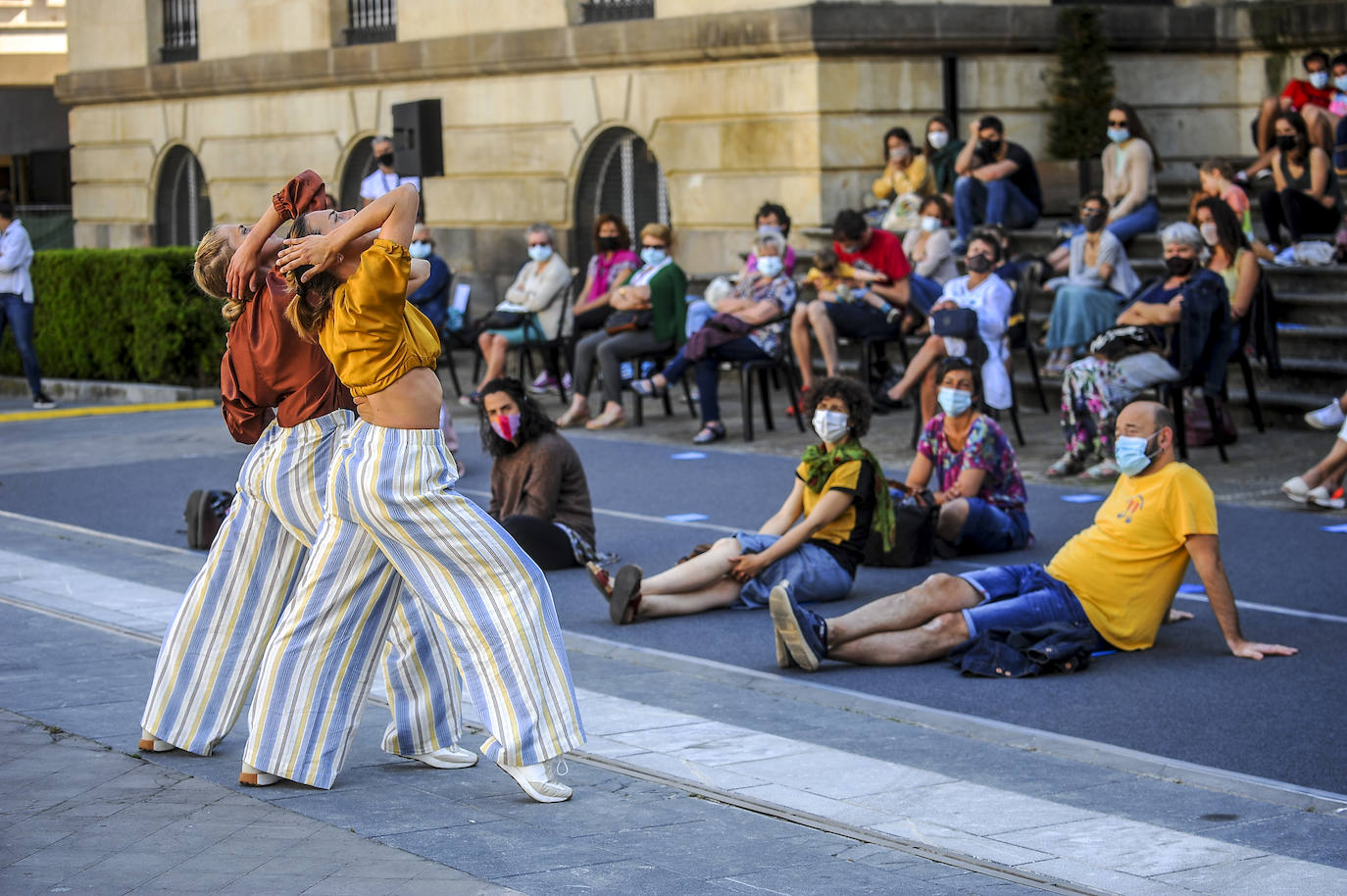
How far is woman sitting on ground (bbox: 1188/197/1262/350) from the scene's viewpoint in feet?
43.0

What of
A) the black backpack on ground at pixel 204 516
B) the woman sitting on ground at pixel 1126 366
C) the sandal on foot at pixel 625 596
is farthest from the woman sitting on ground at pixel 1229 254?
the black backpack on ground at pixel 204 516

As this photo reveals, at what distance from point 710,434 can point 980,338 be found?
2.36m

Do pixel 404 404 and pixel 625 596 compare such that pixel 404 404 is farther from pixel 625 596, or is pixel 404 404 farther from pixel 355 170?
pixel 355 170

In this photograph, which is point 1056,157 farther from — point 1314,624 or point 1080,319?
point 1314,624

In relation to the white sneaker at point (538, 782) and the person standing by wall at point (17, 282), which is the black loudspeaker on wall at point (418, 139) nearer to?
the person standing by wall at point (17, 282)

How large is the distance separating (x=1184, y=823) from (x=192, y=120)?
24146mm

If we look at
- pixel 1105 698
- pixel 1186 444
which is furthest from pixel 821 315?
pixel 1105 698

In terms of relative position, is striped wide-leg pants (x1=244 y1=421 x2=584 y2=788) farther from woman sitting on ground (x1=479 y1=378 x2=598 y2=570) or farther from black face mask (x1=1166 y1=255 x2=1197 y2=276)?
black face mask (x1=1166 y1=255 x2=1197 y2=276)

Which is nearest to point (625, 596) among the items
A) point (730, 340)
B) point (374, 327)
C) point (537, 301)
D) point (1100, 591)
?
point (1100, 591)

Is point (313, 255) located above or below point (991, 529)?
above

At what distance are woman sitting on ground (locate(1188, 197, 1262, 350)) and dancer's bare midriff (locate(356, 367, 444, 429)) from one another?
842cm

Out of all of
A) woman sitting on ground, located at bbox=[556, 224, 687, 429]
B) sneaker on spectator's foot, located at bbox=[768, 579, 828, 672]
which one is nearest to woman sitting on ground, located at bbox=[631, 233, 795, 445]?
woman sitting on ground, located at bbox=[556, 224, 687, 429]

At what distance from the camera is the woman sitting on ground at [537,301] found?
17297mm

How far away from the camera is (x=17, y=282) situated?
18.2 meters
